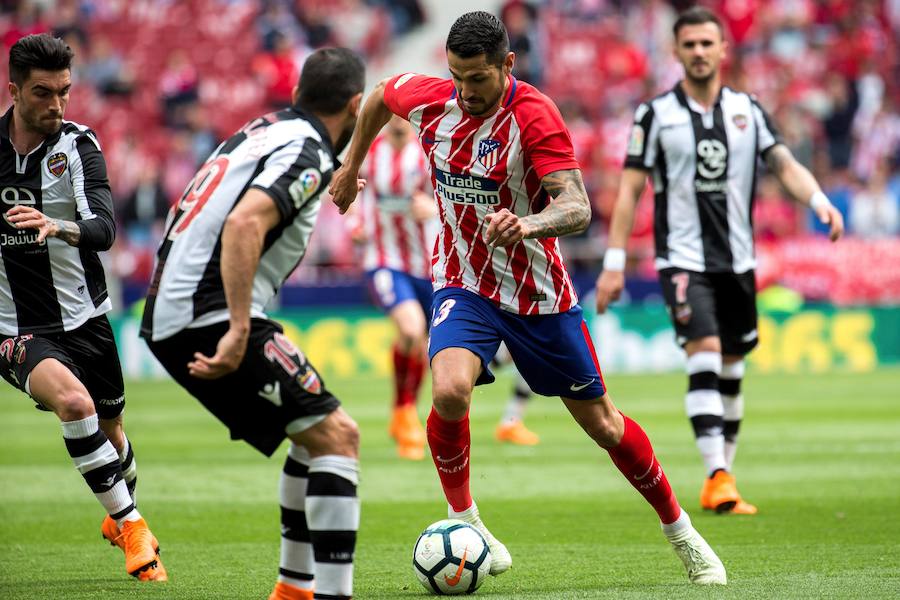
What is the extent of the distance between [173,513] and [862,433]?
649 centimetres

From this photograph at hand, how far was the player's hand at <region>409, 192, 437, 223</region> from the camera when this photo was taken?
37.5 ft

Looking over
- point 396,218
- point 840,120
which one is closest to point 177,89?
point 840,120

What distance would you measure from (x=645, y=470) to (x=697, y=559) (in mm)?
430

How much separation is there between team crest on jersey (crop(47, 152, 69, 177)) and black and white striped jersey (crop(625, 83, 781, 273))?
3.45 m

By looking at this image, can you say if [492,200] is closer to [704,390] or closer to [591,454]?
[704,390]

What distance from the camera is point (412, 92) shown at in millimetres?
5938

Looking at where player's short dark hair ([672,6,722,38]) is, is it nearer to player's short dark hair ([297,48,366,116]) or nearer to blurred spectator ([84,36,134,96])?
player's short dark hair ([297,48,366,116])

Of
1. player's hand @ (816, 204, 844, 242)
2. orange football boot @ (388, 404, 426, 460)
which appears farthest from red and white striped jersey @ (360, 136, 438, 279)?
player's hand @ (816, 204, 844, 242)

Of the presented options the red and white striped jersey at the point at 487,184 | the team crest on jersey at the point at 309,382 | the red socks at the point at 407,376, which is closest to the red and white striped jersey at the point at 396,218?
the red socks at the point at 407,376

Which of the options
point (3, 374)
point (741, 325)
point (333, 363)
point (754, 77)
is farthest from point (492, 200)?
point (754, 77)

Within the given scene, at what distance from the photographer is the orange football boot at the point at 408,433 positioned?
10733 millimetres

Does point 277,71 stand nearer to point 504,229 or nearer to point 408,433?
point 408,433

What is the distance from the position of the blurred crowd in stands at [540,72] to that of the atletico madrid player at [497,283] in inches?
551

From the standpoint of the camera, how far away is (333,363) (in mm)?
18641
